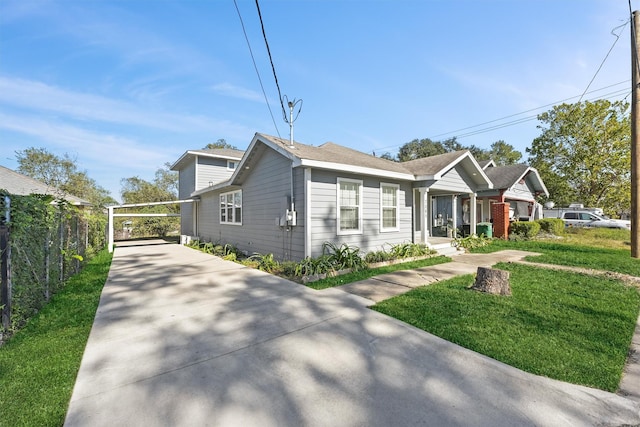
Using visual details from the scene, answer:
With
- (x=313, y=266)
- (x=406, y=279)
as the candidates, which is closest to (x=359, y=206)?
(x=313, y=266)

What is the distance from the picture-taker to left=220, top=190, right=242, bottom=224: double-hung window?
11664mm

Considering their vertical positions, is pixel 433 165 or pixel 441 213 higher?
pixel 433 165

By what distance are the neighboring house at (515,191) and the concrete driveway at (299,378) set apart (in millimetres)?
16406

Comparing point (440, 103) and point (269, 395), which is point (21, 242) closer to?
point (269, 395)

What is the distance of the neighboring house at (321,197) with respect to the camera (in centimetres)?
773

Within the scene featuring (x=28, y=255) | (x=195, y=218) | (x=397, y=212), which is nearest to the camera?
(x=28, y=255)

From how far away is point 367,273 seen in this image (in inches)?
291

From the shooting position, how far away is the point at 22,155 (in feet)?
80.1

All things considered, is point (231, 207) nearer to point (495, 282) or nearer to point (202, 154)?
point (202, 154)

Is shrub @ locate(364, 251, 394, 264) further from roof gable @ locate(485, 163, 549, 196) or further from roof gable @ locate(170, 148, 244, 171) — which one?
roof gable @ locate(170, 148, 244, 171)

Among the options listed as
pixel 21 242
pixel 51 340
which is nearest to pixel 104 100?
pixel 21 242

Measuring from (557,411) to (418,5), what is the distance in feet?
29.2

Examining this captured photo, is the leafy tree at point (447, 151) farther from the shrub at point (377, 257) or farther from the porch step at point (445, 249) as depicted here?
the shrub at point (377, 257)

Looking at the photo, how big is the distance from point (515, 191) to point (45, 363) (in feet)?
75.8
